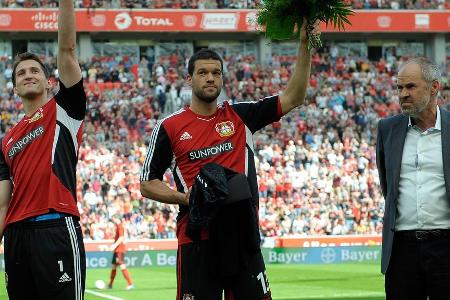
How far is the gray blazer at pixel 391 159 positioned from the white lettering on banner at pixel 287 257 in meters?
23.4

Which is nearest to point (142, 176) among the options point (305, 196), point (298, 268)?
point (298, 268)

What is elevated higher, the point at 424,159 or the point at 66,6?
the point at 66,6

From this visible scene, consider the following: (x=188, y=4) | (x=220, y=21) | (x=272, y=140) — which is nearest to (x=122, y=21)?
(x=188, y=4)

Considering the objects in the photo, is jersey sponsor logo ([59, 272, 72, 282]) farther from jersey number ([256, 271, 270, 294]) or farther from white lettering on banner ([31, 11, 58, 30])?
white lettering on banner ([31, 11, 58, 30])

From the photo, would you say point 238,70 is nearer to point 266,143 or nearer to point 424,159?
point 266,143

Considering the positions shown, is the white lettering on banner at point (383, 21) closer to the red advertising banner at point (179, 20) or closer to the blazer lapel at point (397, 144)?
the red advertising banner at point (179, 20)

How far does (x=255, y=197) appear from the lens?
6824 millimetres

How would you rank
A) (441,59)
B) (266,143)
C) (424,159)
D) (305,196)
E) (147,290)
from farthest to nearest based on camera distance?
(441,59) < (266,143) < (305,196) < (147,290) < (424,159)

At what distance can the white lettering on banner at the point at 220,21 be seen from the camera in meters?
46.5

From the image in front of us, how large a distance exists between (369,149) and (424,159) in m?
31.2

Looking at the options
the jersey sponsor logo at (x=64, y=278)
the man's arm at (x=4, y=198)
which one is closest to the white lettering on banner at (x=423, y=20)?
the man's arm at (x=4, y=198)

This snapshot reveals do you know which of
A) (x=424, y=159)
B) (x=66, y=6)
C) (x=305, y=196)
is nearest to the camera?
(x=66, y=6)

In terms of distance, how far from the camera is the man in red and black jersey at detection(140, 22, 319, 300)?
22.0 ft

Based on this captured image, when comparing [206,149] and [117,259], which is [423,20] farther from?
[206,149]
